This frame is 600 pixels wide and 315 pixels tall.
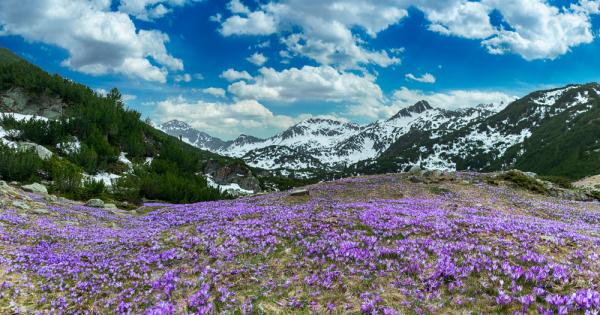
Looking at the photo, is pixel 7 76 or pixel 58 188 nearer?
pixel 58 188

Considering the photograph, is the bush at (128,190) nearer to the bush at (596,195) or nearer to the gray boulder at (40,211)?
the gray boulder at (40,211)

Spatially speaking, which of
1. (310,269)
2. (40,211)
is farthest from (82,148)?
(310,269)

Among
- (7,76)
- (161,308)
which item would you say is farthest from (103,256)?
Result: (7,76)

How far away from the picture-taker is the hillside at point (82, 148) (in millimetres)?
38031

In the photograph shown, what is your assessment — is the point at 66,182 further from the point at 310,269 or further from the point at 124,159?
the point at 310,269

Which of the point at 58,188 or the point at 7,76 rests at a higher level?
the point at 7,76

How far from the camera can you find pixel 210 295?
26.5 feet

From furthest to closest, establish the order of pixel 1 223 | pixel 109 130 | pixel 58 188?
pixel 109 130
pixel 58 188
pixel 1 223

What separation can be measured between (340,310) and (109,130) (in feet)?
254

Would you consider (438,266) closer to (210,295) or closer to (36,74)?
(210,295)

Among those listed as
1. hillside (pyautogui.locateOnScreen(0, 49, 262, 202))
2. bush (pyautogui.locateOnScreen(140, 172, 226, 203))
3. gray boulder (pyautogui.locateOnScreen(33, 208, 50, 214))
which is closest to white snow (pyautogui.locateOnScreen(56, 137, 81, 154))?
hillside (pyautogui.locateOnScreen(0, 49, 262, 202))

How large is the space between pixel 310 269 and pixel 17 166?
4031 centimetres

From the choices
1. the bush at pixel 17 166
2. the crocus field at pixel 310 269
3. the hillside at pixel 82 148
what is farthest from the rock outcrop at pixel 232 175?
the crocus field at pixel 310 269

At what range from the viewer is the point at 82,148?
54125 millimetres
